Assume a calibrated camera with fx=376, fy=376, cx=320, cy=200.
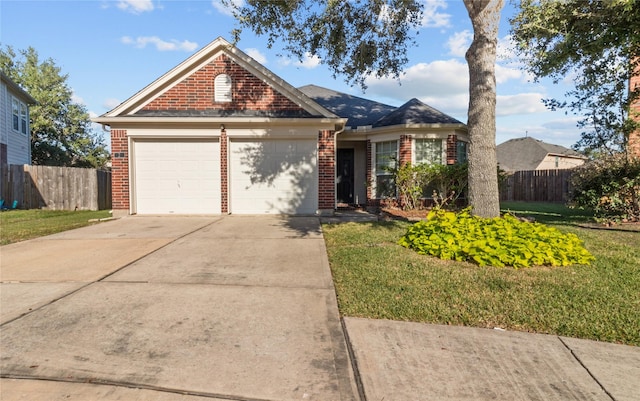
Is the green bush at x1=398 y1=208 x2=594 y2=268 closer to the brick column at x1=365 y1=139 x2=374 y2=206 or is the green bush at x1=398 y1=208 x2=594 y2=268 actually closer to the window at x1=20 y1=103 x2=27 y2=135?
the brick column at x1=365 y1=139 x2=374 y2=206

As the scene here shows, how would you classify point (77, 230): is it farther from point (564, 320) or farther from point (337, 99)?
point (337, 99)

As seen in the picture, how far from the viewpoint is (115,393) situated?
7.76ft

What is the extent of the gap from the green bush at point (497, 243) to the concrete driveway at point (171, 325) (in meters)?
1.85

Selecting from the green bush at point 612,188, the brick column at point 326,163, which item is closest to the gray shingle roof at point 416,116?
the brick column at point 326,163

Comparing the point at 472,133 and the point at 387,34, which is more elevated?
the point at 387,34

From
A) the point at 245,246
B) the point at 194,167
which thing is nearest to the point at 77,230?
the point at 194,167

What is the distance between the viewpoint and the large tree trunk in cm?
639

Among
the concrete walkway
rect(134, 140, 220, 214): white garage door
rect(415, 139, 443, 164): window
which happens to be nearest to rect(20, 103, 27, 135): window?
rect(134, 140, 220, 214): white garage door

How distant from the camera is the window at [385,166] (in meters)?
12.7

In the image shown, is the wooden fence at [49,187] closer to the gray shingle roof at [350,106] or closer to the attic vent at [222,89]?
the attic vent at [222,89]

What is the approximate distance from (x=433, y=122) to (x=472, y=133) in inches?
238

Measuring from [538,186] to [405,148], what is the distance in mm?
14150

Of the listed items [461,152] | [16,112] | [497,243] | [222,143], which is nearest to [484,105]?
[497,243]

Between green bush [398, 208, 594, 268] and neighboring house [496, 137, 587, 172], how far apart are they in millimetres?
30528
